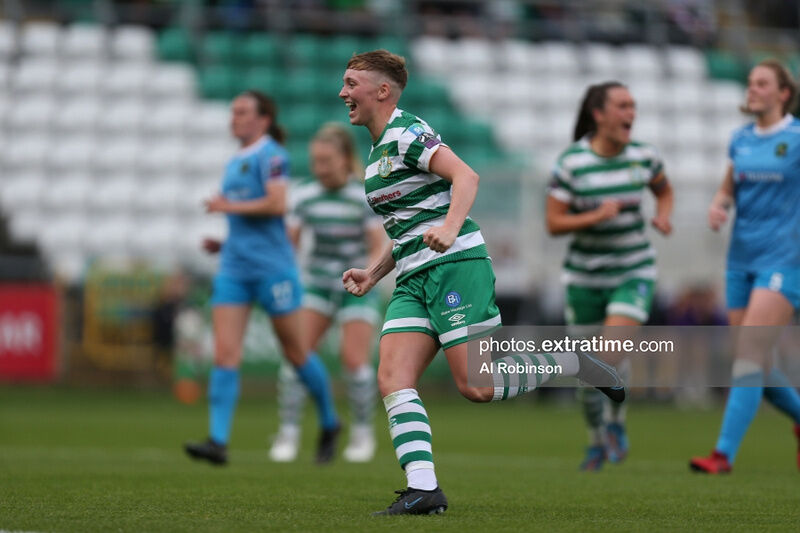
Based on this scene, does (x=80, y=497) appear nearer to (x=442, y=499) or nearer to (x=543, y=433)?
(x=442, y=499)

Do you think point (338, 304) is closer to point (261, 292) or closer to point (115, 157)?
point (261, 292)

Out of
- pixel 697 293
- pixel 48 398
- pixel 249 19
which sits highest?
pixel 249 19

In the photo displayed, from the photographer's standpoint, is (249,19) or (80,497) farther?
(249,19)

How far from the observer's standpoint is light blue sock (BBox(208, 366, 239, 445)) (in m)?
8.36

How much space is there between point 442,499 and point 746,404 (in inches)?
127

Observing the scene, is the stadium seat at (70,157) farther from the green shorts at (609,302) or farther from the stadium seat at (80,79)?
the green shorts at (609,302)

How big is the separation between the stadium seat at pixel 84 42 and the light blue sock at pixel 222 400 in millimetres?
14937

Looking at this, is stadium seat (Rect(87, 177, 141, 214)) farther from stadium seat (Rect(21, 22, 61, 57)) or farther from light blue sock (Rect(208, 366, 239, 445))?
light blue sock (Rect(208, 366, 239, 445))

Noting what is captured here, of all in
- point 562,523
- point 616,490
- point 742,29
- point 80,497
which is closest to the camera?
point 562,523

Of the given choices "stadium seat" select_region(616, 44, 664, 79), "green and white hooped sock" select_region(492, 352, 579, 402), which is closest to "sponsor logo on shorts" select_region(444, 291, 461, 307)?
"green and white hooped sock" select_region(492, 352, 579, 402)

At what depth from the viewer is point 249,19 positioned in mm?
22828

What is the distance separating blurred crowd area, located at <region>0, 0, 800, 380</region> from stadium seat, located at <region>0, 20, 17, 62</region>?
50 millimetres

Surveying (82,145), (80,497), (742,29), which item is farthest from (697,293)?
(80,497)

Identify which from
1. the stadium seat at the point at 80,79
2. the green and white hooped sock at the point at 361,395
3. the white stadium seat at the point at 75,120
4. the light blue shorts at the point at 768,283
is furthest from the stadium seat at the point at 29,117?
the light blue shorts at the point at 768,283
